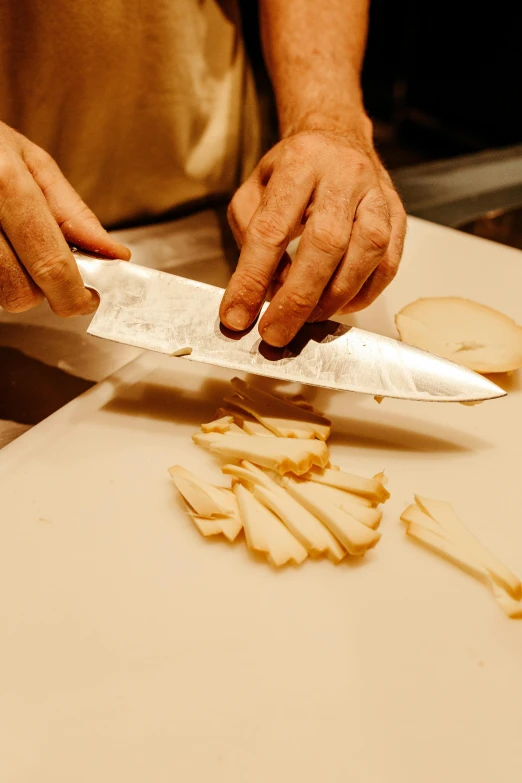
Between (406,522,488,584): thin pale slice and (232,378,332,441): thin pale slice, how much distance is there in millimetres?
207

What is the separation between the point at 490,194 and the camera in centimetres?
212

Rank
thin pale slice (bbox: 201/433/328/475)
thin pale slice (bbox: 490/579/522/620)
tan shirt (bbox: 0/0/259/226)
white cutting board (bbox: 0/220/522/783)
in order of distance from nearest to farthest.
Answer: white cutting board (bbox: 0/220/522/783), thin pale slice (bbox: 490/579/522/620), thin pale slice (bbox: 201/433/328/475), tan shirt (bbox: 0/0/259/226)

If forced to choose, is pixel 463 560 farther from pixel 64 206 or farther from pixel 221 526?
pixel 64 206

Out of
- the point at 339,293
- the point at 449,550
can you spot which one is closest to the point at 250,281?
the point at 339,293

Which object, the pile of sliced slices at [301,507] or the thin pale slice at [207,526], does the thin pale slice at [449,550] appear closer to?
the pile of sliced slices at [301,507]

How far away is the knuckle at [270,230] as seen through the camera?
109 centimetres

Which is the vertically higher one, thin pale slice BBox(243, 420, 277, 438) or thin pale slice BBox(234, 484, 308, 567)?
thin pale slice BBox(243, 420, 277, 438)

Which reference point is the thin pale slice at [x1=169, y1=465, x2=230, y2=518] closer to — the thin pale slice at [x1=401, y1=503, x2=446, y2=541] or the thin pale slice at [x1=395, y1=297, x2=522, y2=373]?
the thin pale slice at [x1=401, y1=503, x2=446, y2=541]

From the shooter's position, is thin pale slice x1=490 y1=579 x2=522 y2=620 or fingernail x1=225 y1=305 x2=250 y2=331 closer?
thin pale slice x1=490 y1=579 x2=522 y2=620

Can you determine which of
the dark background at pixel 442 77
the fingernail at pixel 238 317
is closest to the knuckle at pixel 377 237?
the fingernail at pixel 238 317

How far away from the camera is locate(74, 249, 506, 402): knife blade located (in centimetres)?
114

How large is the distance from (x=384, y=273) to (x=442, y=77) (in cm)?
420

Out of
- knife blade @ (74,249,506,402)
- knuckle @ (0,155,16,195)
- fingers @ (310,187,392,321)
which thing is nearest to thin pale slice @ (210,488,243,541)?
knife blade @ (74,249,506,402)

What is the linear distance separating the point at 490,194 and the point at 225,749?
1.82 meters
